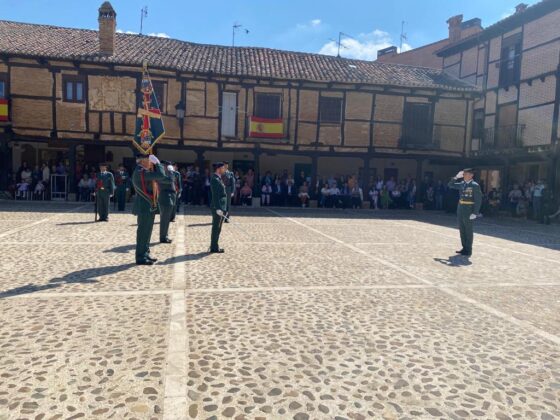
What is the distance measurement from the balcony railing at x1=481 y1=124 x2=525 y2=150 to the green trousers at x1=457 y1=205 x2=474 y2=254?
12.2 meters

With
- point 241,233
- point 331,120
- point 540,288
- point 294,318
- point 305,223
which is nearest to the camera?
point 294,318

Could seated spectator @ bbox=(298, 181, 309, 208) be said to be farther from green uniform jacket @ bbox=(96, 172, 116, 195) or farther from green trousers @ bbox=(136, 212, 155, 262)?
green trousers @ bbox=(136, 212, 155, 262)

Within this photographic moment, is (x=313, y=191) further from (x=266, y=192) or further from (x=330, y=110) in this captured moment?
(x=330, y=110)

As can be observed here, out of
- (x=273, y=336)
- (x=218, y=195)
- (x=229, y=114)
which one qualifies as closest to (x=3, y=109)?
(x=229, y=114)

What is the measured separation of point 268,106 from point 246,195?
4.25m

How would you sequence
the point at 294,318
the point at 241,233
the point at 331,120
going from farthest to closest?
the point at 331,120 < the point at 241,233 < the point at 294,318

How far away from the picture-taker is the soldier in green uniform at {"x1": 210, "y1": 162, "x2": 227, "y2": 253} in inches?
307

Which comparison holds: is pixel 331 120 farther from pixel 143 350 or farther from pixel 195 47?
pixel 143 350

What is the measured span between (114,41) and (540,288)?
19.4m

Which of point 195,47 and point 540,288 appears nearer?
point 540,288

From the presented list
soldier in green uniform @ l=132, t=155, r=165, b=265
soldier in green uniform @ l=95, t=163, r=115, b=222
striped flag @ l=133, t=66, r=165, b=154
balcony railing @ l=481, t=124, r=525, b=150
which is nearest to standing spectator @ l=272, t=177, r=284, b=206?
striped flag @ l=133, t=66, r=165, b=154

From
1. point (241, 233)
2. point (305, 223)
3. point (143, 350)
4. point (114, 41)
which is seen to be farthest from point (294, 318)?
point (114, 41)

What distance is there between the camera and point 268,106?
20.2 m

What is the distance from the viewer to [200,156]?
65.4 feet
